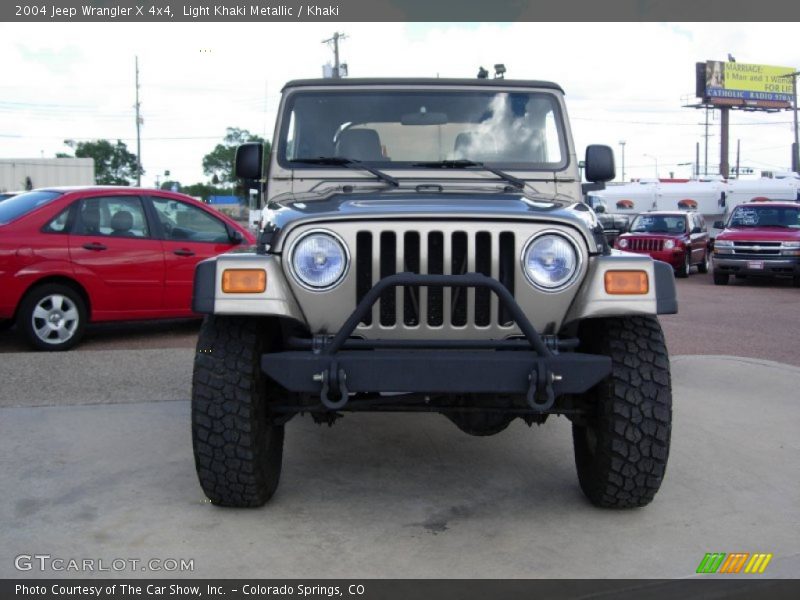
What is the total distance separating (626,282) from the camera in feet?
12.8

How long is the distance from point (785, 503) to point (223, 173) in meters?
87.1

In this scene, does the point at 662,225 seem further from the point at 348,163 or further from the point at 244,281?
the point at 244,281

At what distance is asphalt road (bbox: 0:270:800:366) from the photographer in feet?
30.2

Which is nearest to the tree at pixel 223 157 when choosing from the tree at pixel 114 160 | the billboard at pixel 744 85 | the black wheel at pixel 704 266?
the tree at pixel 114 160

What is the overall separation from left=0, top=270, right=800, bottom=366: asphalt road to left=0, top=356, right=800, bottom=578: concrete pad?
300 cm

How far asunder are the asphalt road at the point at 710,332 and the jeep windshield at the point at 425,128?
4175 mm

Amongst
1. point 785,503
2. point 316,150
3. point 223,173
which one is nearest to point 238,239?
point 316,150

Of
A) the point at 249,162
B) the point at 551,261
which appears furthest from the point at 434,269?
the point at 249,162

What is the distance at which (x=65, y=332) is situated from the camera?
8.47 metres

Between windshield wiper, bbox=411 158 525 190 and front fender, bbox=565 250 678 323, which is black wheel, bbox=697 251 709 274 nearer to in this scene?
windshield wiper, bbox=411 158 525 190

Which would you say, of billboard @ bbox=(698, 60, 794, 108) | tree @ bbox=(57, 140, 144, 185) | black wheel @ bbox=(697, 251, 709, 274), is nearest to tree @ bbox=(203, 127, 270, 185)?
tree @ bbox=(57, 140, 144, 185)

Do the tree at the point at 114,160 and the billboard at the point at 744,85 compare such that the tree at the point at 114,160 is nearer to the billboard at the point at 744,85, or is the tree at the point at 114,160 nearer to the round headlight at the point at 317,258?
the billboard at the point at 744,85

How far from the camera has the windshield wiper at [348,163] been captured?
498cm

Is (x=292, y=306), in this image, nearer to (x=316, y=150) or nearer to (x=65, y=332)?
(x=316, y=150)
